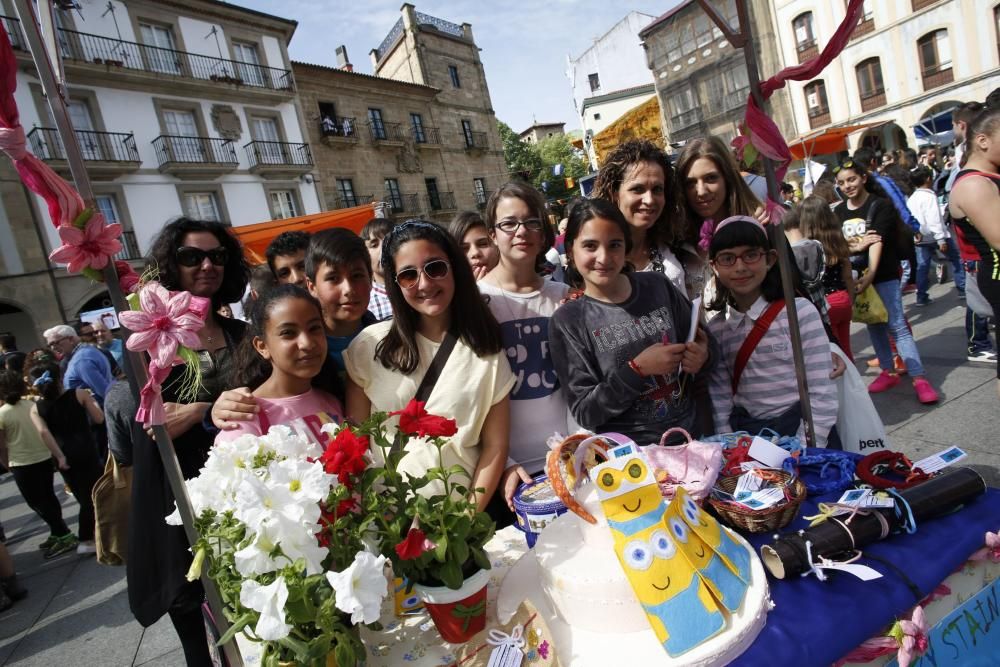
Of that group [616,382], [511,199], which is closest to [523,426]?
[616,382]

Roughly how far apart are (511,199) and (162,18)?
20.5 meters

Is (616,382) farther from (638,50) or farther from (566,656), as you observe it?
(638,50)

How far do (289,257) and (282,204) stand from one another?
18.6 m

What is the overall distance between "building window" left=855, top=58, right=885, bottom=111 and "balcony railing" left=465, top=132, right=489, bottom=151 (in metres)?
16.8

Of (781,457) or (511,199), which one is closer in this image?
(781,457)

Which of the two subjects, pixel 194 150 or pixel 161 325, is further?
pixel 194 150

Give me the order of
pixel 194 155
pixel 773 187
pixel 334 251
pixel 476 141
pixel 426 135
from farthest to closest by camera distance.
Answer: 1. pixel 476 141
2. pixel 426 135
3. pixel 194 155
4. pixel 334 251
5. pixel 773 187

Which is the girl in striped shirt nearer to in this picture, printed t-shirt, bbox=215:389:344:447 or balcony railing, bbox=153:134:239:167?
printed t-shirt, bbox=215:389:344:447

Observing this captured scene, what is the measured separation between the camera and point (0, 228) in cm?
1323

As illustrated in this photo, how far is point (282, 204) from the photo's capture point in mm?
19328

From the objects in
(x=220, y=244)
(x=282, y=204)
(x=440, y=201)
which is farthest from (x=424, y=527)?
(x=440, y=201)

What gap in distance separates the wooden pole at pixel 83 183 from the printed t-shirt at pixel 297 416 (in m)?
0.47

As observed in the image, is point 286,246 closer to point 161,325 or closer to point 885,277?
point 161,325

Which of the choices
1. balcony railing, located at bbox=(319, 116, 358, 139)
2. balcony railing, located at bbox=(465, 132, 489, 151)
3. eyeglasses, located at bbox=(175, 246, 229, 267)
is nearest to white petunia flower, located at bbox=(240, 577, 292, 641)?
eyeglasses, located at bbox=(175, 246, 229, 267)
